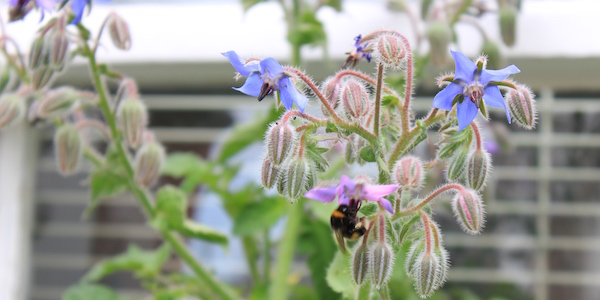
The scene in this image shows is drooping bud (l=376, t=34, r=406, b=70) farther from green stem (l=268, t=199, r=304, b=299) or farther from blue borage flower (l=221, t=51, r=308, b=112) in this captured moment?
green stem (l=268, t=199, r=304, b=299)

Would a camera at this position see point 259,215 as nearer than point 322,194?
No

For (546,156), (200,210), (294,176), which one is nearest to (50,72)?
(294,176)

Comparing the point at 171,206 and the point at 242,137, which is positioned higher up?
the point at 242,137

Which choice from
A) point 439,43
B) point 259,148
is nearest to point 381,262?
point 439,43

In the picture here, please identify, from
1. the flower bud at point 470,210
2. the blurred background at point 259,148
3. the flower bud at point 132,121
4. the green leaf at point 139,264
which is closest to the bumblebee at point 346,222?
the flower bud at point 470,210

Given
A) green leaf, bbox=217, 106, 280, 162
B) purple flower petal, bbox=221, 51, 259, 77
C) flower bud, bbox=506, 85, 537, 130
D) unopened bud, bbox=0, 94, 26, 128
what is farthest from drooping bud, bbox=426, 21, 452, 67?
unopened bud, bbox=0, 94, 26, 128

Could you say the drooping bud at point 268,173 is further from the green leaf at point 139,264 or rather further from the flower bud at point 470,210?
the green leaf at point 139,264

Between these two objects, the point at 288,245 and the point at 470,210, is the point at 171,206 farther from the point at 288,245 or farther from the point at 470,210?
the point at 470,210

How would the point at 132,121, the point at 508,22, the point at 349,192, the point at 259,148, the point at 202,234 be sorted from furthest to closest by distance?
1. the point at 259,148
2. the point at 508,22
3. the point at 202,234
4. the point at 132,121
5. the point at 349,192
